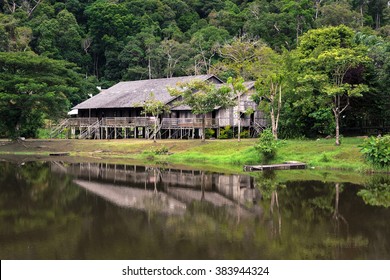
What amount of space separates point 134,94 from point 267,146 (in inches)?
1058

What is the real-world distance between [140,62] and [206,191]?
233 feet

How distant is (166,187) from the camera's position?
26625mm

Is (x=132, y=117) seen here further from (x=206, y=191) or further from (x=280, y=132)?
(x=206, y=191)

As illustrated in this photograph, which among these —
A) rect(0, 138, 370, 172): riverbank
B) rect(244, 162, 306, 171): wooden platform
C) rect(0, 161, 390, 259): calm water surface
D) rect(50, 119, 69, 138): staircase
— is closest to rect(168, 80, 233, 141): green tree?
rect(0, 138, 370, 172): riverbank

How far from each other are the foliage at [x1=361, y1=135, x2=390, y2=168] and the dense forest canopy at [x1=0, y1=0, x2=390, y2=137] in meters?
36.4

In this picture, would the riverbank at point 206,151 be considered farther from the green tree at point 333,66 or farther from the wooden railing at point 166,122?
the wooden railing at point 166,122

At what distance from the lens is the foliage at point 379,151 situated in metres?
30.6

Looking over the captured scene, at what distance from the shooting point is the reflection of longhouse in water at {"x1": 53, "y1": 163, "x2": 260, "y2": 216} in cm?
2170

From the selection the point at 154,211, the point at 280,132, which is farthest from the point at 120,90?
the point at 154,211

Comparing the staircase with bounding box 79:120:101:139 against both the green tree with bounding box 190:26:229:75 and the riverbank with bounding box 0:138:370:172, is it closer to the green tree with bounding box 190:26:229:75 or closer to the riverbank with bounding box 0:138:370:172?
the riverbank with bounding box 0:138:370:172

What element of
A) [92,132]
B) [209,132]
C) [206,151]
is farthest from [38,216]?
[92,132]

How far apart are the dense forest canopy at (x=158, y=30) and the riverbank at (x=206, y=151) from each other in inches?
603

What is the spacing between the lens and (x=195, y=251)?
530 inches

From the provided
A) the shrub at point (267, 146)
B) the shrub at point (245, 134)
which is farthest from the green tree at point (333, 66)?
the shrub at point (245, 134)
